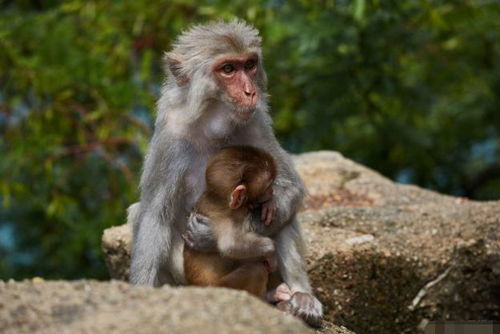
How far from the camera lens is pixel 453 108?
539 inches

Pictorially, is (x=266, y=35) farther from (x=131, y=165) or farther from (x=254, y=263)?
(x=254, y=263)

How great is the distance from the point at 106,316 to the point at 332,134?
850cm

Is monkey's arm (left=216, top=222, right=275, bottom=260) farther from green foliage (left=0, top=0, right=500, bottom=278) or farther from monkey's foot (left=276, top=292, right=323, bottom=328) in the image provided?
green foliage (left=0, top=0, right=500, bottom=278)

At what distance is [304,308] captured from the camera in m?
6.66

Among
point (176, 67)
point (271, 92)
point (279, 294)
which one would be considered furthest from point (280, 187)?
point (271, 92)

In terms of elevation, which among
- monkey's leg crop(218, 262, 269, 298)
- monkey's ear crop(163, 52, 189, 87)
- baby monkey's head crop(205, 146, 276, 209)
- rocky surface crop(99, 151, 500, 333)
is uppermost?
monkey's ear crop(163, 52, 189, 87)

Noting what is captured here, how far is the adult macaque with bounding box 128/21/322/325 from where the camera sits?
698 centimetres

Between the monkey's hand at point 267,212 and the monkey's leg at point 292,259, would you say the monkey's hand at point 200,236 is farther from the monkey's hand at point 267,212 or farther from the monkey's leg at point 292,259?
the monkey's leg at point 292,259

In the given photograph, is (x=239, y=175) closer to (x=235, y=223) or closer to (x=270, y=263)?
(x=235, y=223)

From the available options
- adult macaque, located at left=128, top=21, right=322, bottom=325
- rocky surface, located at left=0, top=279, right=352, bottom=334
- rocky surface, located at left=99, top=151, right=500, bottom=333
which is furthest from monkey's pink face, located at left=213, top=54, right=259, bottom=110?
rocky surface, located at left=0, top=279, right=352, bottom=334

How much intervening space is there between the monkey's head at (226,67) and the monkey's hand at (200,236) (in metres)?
0.73

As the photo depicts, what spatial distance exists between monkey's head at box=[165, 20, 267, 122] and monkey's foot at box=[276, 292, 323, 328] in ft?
3.99

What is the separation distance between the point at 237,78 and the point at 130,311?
2473 mm

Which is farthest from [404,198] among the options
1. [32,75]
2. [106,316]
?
[106,316]
